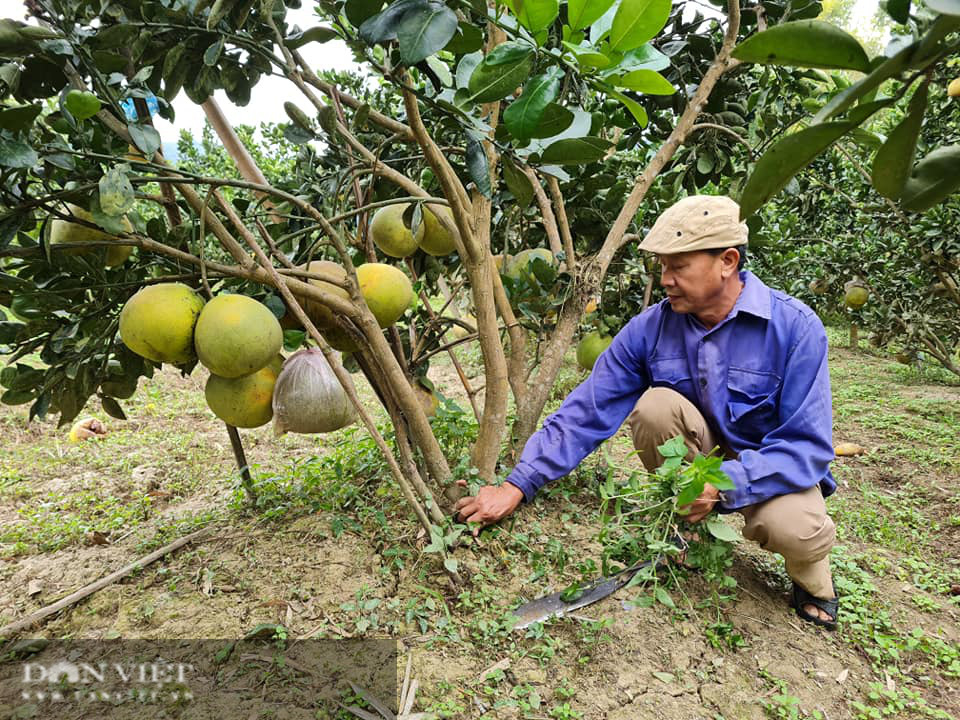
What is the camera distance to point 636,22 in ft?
2.75

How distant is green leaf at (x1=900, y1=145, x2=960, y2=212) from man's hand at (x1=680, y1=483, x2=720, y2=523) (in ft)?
3.77

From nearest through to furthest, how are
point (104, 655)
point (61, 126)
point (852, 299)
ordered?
1. point (61, 126)
2. point (104, 655)
3. point (852, 299)

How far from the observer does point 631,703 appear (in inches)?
58.4

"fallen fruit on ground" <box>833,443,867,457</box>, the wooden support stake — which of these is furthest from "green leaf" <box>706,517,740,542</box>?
"fallen fruit on ground" <box>833,443,867,457</box>

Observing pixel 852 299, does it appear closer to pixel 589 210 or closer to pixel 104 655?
pixel 589 210

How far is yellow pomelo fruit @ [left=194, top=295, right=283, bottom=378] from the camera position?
139 cm

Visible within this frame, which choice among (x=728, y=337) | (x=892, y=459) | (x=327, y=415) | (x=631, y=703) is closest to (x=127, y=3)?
(x=327, y=415)

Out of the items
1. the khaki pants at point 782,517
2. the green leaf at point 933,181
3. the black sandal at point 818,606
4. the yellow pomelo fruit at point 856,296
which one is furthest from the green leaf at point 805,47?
the yellow pomelo fruit at point 856,296

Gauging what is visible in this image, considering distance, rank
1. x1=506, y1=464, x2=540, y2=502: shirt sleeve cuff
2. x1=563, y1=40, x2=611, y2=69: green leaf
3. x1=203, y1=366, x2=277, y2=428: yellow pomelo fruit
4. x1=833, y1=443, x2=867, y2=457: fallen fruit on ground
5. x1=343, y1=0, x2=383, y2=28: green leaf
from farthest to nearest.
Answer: x1=833, y1=443, x2=867, y2=457: fallen fruit on ground < x1=506, y1=464, x2=540, y2=502: shirt sleeve cuff < x1=203, y1=366, x2=277, y2=428: yellow pomelo fruit < x1=343, y1=0, x2=383, y2=28: green leaf < x1=563, y1=40, x2=611, y2=69: green leaf

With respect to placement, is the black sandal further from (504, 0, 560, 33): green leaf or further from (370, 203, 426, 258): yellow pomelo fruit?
(504, 0, 560, 33): green leaf

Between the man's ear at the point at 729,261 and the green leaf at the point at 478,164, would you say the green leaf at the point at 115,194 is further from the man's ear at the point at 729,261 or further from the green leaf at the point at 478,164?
the man's ear at the point at 729,261

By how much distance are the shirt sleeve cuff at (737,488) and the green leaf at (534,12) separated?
4.08ft

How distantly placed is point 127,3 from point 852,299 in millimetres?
5320

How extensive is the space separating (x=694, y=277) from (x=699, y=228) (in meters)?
0.14
